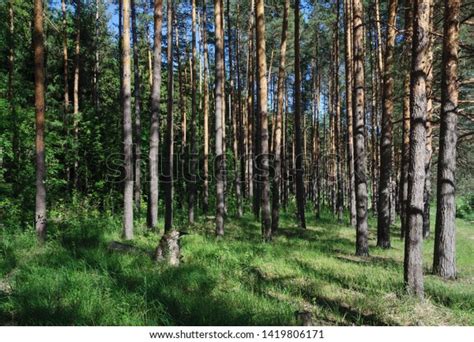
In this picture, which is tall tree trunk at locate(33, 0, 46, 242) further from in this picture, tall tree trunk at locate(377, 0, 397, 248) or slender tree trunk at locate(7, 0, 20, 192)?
tall tree trunk at locate(377, 0, 397, 248)

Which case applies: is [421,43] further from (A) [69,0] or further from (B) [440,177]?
(A) [69,0]

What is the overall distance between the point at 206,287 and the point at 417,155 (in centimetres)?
420

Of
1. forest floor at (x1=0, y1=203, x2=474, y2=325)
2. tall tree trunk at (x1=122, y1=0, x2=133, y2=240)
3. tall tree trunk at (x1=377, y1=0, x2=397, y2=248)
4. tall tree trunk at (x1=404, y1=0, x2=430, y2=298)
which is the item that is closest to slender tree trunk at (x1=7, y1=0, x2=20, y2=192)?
forest floor at (x1=0, y1=203, x2=474, y2=325)

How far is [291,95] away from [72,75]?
24.7 meters

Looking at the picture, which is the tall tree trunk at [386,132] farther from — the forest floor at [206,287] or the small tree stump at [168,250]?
the small tree stump at [168,250]

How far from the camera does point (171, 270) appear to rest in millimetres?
6656

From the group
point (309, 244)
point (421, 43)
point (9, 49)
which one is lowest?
point (309, 244)

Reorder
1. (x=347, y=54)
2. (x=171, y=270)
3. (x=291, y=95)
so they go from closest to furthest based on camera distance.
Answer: (x=171, y=270) < (x=347, y=54) < (x=291, y=95)

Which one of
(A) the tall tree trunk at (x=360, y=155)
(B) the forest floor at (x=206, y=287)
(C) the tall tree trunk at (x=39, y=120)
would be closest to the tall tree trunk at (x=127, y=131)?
(B) the forest floor at (x=206, y=287)

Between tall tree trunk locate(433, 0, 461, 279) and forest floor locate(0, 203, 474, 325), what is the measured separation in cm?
53

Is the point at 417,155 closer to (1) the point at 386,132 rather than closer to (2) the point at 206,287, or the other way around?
(2) the point at 206,287

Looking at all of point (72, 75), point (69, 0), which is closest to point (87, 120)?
point (72, 75)

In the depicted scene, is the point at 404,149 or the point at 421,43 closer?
the point at 421,43

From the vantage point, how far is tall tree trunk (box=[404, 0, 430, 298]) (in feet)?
20.0
